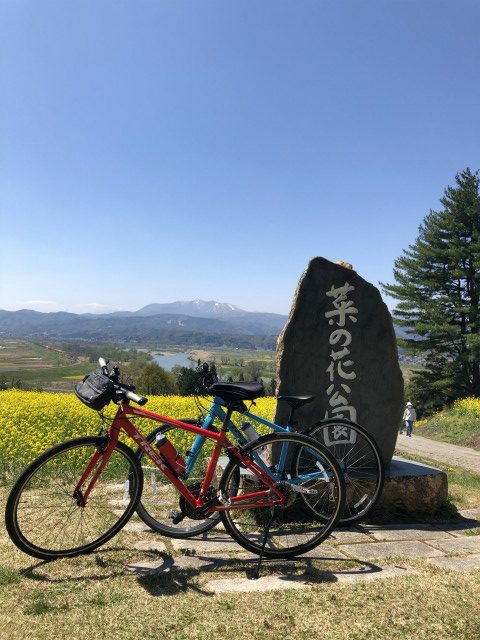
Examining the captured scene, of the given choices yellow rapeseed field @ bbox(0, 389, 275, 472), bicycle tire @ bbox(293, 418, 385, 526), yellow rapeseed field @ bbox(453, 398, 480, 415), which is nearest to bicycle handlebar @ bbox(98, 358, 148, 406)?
→ bicycle tire @ bbox(293, 418, 385, 526)

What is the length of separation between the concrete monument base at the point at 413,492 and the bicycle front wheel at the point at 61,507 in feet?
8.43

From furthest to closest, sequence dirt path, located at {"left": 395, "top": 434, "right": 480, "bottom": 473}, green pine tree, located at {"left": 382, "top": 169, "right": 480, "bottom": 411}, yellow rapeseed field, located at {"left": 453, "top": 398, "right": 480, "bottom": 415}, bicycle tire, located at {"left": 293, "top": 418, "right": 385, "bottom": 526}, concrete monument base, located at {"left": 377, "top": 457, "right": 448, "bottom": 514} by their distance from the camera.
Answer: green pine tree, located at {"left": 382, "top": 169, "right": 480, "bottom": 411} → yellow rapeseed field, located at {"left": 453, "top": 398, "right": 480, "bottom": 415} → dirt path, located at {"left": 395, "top": 434, "right": 480, "bottom": 473} → concrete monument base, located at {"left": 377, "top": 457, "right": 448, "bottom": 514} → bicycle tire, located at {"left": 293, "top": 418, "right": 385, "bottom": 526}

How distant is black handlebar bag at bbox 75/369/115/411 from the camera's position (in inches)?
128

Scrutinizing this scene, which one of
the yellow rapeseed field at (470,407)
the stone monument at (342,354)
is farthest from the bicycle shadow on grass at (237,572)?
the yellow rapeseed field at (470,407)

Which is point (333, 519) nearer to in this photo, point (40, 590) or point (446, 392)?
point (40, 590)

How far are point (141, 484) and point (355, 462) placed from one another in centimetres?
228

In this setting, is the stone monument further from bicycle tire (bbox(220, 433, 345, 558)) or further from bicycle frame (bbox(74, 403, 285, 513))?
bicycle frame (bbox(74, 403, 285, 513))

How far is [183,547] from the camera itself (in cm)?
352

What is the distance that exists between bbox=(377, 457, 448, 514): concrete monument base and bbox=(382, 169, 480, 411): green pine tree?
24984 mm

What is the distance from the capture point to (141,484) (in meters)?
3.46

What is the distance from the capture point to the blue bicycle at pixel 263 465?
11.9ft

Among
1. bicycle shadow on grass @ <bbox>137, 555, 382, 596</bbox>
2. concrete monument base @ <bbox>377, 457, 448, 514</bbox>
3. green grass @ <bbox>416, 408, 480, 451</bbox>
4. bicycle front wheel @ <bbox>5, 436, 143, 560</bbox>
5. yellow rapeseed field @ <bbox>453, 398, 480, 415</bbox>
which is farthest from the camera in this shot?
yellow rapeseed field @ <bbox>453, 398, 480, 415</bbox>

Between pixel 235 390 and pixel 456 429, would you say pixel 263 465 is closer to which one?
pixel 235 390

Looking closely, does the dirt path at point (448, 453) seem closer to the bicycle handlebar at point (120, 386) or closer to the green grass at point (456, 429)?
the green grass at point (456, 429)
